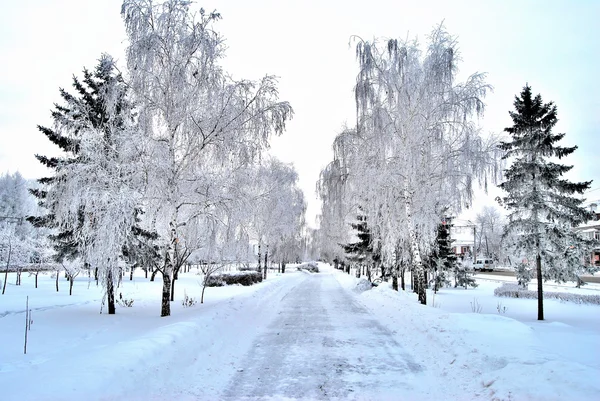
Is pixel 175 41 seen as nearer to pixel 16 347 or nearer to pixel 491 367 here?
pixel 16 347

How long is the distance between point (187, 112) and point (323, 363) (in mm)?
7326

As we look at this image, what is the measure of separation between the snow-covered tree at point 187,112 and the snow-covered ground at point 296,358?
3254 mm

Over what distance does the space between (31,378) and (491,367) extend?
21.3 feet

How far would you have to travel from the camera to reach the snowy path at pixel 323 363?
5.07 metres

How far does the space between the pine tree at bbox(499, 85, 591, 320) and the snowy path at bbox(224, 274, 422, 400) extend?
8.62m

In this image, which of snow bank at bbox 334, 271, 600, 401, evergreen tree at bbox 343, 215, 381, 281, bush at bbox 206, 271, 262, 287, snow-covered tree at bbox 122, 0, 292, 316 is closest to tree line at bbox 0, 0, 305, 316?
snow-covered tree at bbox 122, 0, 292, 316

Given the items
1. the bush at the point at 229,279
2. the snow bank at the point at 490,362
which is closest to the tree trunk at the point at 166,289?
the snow bank at the point at 490,362

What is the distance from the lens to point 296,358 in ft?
22.0

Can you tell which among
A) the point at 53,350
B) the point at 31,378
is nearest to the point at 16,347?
the point at 53,350

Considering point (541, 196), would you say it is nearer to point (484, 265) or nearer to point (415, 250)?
point (415, 250)

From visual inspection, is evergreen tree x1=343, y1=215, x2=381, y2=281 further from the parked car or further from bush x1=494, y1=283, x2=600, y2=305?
the parked car

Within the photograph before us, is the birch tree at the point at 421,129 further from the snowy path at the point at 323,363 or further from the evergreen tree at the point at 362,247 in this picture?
the evergreen tree at the point at 362,247

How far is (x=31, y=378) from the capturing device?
462 cm

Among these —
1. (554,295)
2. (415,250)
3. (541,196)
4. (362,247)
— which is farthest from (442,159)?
(362,247)
